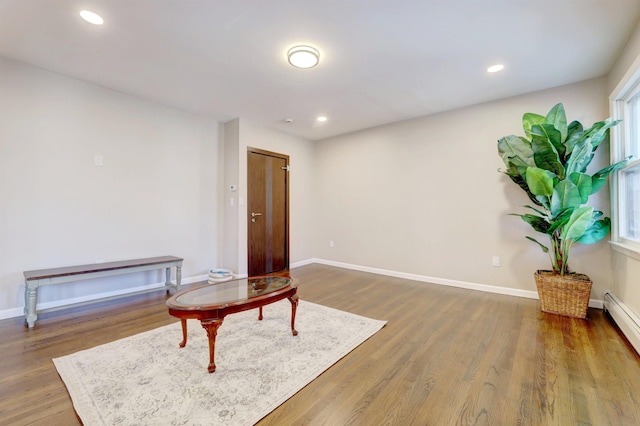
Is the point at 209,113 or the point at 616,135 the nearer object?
the point at 616,135

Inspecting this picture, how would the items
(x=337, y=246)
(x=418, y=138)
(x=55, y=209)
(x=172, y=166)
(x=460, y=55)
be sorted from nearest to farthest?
(x=460, y=55) < (x=55, y=209) < (x=172, y=166) < (x=418, y=138) < (x=337, y=246)

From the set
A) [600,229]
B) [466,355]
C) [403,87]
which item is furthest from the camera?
[403,87]

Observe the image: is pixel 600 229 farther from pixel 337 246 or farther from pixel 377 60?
pixel 337 246

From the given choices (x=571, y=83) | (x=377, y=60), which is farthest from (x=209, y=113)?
(x=571, y=83)

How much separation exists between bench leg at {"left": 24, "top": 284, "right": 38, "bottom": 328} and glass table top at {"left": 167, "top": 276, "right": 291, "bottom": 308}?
158cm

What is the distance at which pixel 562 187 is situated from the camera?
8.51ft

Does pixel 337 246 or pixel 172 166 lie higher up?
pixel 172 166

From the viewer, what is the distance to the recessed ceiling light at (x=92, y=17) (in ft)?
6.69

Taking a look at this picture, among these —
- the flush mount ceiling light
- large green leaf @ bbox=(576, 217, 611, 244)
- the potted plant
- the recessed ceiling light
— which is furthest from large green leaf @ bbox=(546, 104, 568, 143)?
the recessed ceiling light

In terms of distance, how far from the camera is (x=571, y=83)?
311 cm

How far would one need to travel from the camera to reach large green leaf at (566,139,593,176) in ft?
8.57

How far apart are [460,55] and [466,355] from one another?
102 inches

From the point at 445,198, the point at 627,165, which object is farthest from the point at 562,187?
the point at 445,198

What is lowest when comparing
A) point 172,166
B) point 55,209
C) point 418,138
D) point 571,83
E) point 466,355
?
point 466,355
